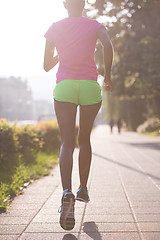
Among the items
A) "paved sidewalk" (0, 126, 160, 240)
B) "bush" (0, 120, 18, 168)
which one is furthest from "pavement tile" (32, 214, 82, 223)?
"bush" (0, 120, 18, 168)

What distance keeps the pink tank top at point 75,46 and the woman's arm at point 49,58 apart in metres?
0.08

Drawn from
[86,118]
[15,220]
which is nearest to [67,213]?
[15,220]

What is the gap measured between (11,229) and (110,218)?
3.14 feet

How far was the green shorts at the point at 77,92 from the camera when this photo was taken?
3.14 metres

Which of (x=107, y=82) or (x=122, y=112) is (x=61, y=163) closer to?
(x=107, y=82)

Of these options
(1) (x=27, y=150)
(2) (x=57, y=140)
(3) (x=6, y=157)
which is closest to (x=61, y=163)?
(3) (x=6, y=157)

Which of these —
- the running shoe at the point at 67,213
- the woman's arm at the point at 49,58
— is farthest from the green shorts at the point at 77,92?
the running shoe at the point at 67,213

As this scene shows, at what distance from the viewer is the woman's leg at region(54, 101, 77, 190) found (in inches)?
124

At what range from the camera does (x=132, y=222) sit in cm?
335

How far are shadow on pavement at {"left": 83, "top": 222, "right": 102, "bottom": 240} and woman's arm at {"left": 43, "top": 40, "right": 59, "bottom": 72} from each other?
58.6 inches

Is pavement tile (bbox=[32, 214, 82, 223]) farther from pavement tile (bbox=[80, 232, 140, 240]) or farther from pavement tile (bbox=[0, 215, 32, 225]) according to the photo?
pavement tile (bbox=[80, 232, 140, 240])

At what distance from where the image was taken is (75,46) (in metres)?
3.21

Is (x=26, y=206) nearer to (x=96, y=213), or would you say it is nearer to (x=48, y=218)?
(x=48, y=218)

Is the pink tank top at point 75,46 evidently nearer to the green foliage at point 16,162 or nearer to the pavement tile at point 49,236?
the pavement tile at point 49,236
